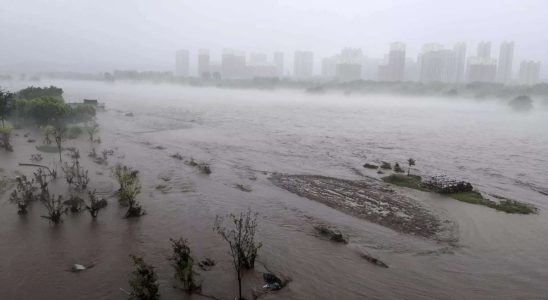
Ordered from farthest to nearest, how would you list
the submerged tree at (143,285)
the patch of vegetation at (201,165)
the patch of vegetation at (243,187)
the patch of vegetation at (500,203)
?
1. the patch of vegetation at (201,165)
2. the patch of vegetation at (243,187)
3. the patch of vegetation at (500,203)
4. the submerged tree at (143,285)

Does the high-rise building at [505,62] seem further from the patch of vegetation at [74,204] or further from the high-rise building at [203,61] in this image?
the patch of vegetation at [74,204]

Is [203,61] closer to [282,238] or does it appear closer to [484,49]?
[484,49]

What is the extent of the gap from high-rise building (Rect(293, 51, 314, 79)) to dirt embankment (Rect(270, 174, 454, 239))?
6834 inches

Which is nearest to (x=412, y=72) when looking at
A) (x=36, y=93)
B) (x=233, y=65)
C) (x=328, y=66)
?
(x=328, y=66)

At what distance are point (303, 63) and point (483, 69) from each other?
8891 cm

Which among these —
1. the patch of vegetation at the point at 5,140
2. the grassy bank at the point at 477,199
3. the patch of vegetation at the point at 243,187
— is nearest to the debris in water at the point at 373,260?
the patch of vegetation at the point at 243,187

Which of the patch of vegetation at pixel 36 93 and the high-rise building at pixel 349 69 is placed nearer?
the patch of vegetation at pixel 36 93

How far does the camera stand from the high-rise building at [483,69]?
117m

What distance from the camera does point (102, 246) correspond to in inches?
435

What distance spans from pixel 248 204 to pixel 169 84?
16418 centimetres

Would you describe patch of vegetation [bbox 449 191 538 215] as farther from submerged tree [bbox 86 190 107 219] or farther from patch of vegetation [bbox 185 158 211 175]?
submerged tree [bbox 86 190 107 219]

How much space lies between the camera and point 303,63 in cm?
18925

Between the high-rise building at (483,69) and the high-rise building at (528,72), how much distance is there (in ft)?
65.3

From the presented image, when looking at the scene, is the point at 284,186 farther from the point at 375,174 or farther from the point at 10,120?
the point at 10,120
